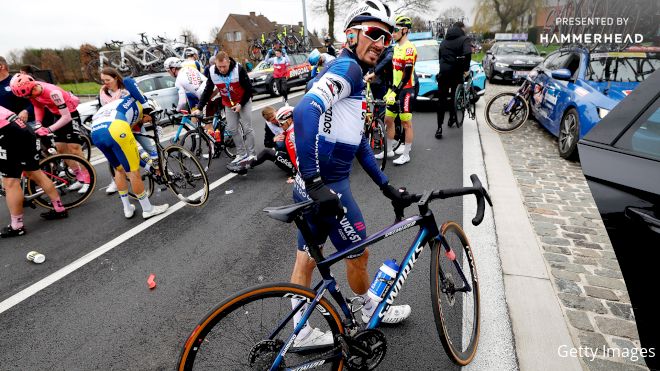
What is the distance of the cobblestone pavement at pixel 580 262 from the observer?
236 cm

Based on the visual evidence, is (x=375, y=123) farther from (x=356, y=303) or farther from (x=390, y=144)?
(x=356, y=303)

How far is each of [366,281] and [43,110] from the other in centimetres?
605

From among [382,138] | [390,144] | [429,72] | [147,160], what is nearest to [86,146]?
[147,160]

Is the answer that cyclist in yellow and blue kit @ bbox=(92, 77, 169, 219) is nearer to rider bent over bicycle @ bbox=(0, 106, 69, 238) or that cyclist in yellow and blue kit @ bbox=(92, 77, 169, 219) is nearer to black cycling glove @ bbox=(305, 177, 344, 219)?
rider bent over bicycle @ bbox=(0, 106, 69, 238)

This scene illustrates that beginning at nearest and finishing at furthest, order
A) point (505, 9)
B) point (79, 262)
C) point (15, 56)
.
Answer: point (79, 262) → point (15, 56) → point (505, 9)

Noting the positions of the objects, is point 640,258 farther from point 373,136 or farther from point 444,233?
point 373,136

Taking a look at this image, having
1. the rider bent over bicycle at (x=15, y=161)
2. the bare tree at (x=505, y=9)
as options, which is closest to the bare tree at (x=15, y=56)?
the rider bent over bicycle at (x=15, y=161)

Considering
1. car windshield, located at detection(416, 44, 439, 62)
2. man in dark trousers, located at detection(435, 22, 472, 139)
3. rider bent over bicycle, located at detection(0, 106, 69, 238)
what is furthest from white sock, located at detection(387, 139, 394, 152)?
car windshield, located at detection(416, 44, 439, 62)

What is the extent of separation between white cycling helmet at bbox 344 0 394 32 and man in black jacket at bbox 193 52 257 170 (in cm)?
449

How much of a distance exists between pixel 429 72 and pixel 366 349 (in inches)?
360

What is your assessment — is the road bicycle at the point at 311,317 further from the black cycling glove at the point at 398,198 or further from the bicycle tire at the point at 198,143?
the bicycle tire at the point at 198,143

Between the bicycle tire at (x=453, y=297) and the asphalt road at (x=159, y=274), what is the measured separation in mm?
154

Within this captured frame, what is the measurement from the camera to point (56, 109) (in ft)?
18.2

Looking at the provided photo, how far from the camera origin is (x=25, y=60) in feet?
91.9
